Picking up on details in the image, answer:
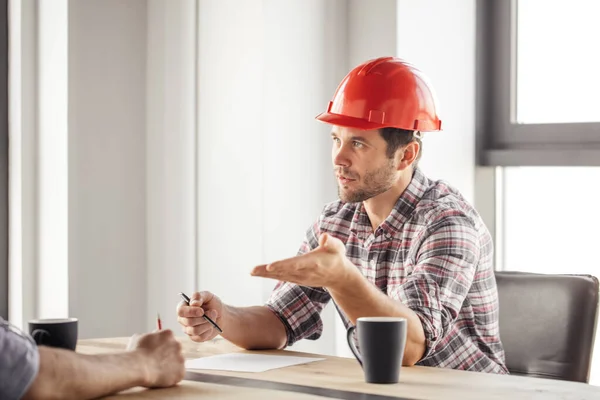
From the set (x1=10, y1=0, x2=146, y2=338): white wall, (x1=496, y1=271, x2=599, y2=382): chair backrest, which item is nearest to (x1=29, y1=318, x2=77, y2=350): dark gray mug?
(x1=496, y1=271, x2=599, y2=382): chair backrest

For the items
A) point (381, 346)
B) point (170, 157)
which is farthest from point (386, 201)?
point (170, 157)

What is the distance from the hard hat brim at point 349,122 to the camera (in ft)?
7.39

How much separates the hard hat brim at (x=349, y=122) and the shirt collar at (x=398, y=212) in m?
0.18

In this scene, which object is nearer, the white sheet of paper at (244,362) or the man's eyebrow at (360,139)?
the white sheet of paper at (244,362)

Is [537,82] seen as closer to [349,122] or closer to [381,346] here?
[349,122]

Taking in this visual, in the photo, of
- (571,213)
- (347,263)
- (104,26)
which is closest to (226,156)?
(104,26)

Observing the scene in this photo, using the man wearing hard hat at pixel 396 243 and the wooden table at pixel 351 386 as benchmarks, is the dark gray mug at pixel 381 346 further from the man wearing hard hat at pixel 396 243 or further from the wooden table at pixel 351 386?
the man wearing hard hat at pixel 396 243

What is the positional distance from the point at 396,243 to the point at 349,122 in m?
0.32

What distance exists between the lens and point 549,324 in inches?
82.0

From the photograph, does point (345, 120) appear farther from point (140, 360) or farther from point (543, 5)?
point (543, 5)

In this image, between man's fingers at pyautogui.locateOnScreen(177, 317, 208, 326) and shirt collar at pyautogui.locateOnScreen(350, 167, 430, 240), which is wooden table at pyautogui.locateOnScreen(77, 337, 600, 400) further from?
shirt collar at pyautogui.locateOnScreen(350, 167, 430, 240)

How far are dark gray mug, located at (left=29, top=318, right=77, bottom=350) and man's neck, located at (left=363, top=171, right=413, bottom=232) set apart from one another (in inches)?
32.1

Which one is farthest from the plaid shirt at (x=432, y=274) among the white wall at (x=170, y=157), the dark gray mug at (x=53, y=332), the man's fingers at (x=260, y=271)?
the white wall at (x=170, y=157)

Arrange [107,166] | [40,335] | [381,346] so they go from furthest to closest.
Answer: [107,166] < [40,335] < [381,346]
